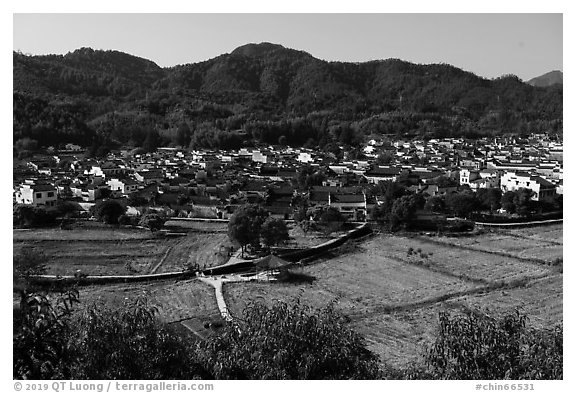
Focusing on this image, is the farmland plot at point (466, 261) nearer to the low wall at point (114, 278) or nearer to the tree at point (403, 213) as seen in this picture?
the tree at point (403, 213)

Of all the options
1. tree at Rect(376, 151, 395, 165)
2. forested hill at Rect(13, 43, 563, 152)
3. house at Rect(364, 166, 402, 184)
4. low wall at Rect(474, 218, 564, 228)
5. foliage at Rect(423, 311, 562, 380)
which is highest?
forested hill at Rect(13, 43, 563, 152)

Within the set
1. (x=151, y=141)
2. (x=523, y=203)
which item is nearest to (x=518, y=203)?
(x=523, y=203)

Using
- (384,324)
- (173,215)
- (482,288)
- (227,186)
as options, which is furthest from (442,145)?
(384,324)

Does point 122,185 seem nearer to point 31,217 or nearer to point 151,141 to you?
point 31,217

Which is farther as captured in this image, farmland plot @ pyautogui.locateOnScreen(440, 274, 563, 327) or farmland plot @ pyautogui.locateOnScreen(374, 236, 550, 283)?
farmland plot @ pyautogui.locateOnScreen(374, 236, 550, 283)

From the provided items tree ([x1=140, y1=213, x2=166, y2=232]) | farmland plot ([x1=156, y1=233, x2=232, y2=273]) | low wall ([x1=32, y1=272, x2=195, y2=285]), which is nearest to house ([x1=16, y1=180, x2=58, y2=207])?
tree ([x1=140, y1=213, x2=166, y2=232])

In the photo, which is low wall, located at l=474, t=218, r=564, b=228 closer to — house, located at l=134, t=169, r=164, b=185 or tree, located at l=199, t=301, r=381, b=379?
house, located at l=134, t=169, r=164, b=185

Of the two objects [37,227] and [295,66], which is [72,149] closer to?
[37,227]
